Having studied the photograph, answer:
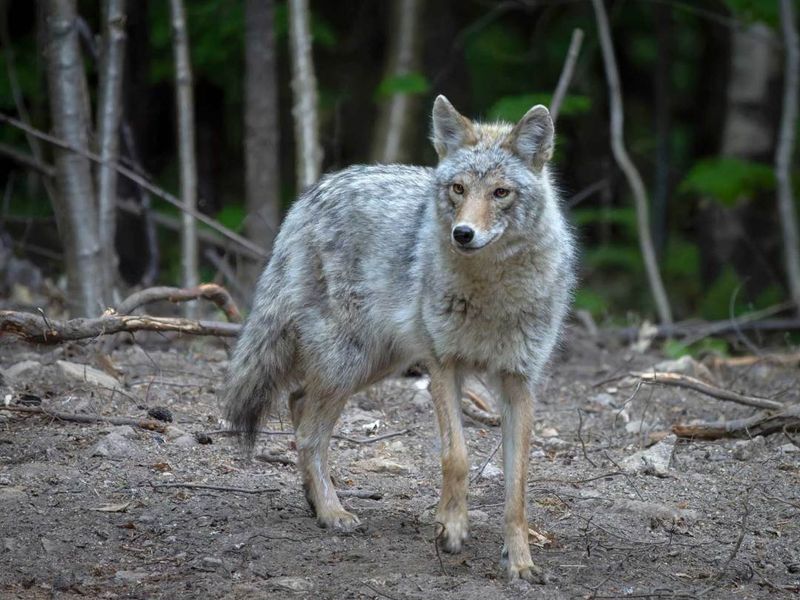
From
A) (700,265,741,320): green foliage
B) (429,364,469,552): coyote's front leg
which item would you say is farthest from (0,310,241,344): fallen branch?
(700,265,741,320): green foliage

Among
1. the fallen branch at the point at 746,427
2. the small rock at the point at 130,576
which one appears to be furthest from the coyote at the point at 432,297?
the fallen branch at the point at 746,427

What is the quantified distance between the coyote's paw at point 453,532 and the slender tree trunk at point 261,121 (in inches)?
223

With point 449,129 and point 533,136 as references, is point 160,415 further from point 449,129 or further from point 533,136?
point 533,136

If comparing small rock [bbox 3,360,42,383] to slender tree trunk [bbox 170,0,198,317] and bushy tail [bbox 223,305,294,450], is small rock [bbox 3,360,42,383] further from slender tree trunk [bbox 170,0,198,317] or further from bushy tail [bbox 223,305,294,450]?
slender tree trunk [bbox 170,0,198,317]

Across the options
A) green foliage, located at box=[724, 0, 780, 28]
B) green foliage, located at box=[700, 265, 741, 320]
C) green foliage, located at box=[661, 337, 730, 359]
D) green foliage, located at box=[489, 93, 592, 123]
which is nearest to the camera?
green foliage, located at box=[661, 337, 730, 359]

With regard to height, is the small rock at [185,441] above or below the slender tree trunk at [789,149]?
below

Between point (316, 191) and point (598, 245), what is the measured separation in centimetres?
1148

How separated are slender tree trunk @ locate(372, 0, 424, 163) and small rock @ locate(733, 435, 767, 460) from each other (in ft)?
20.7

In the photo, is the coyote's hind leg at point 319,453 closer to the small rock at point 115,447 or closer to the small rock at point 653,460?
the small rock at point 115,447

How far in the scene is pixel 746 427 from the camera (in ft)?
23.7

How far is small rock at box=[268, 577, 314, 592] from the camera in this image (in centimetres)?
492

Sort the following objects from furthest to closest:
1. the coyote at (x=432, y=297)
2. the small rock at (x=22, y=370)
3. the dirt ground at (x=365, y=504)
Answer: the small rock at (x=22, y=370), the coyote at (x=432, y=297), the dirt ground at (x=365, y=504)

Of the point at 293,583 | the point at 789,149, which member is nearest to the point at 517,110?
the point at 789,149

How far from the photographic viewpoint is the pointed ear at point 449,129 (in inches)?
234
